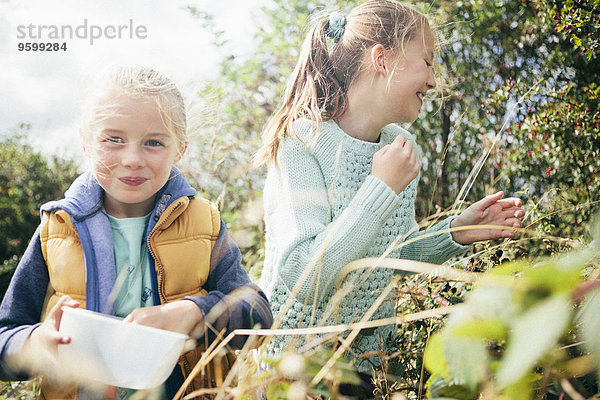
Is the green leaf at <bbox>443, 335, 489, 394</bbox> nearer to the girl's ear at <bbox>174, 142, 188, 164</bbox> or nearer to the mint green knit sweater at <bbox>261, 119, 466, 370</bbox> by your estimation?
the mint green knit sweater at <bbox>261, 119, 466, 370</bbox>

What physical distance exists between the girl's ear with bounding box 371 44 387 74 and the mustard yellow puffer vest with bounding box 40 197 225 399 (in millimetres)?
767

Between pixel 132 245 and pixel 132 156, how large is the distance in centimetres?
28

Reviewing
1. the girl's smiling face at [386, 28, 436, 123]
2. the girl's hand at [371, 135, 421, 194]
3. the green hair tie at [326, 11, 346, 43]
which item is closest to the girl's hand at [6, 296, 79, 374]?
the girl's hand at [371, 135, 421, 194]

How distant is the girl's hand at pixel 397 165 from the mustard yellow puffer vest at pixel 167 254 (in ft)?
1.74

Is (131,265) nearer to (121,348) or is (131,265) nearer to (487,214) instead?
(121,348)

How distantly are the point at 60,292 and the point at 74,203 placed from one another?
9.6 inches

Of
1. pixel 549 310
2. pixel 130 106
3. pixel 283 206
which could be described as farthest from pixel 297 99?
pixel 549 310

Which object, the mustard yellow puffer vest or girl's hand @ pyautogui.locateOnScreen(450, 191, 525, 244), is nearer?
the mustard yellow puffer vest

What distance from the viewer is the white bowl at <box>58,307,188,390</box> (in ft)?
3.11

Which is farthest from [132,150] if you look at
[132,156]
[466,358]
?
[466,358]

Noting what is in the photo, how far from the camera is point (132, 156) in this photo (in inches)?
53.6

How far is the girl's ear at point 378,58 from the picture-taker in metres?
1.75

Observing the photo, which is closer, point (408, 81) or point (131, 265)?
point (131, 265)

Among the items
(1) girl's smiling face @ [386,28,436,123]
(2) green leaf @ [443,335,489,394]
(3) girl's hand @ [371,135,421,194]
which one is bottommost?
(3) girl's hand @ [371,135,421,194]
